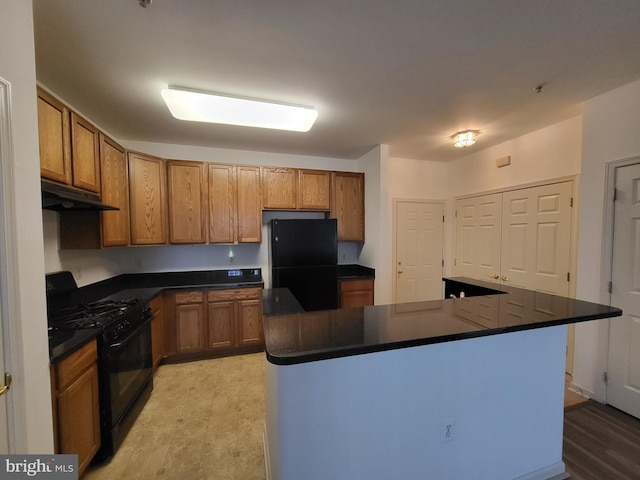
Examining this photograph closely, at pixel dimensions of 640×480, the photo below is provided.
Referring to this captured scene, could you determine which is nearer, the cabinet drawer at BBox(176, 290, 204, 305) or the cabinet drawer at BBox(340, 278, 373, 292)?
the cabinet drawer at BBox(176, 290, 204, 305)

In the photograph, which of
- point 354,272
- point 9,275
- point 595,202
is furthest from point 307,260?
point 595,202

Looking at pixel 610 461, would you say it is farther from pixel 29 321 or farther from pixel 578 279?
pixel 29 321

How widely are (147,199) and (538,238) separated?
4.50 m

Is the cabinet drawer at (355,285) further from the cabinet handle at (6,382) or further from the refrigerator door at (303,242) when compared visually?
the cabinet handle at (6,382)

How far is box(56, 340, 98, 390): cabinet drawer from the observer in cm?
131

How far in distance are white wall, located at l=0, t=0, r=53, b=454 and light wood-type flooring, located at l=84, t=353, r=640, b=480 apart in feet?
2.32

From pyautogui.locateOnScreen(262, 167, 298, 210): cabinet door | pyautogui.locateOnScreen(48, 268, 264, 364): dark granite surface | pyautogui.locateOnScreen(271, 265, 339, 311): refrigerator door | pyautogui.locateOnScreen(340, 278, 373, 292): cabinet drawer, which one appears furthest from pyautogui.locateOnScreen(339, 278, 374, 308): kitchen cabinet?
pyautogui.locateOnScreen(262, 167, 298, 210): cabinet door

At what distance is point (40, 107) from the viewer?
1.50m

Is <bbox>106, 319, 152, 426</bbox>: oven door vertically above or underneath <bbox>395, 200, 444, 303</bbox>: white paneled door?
underneath

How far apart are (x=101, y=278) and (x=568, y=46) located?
4.40m

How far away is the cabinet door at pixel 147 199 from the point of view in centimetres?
277

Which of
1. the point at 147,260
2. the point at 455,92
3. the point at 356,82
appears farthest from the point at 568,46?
the point at 147,260

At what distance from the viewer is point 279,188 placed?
3.45 meters

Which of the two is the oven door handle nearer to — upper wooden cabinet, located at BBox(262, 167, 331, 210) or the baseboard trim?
upper wooden cabinet, located at BBox(262, 167, 331, 210)
